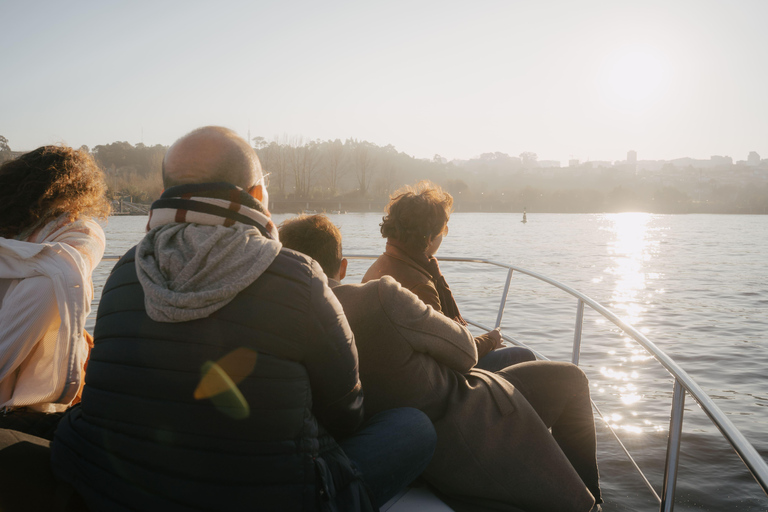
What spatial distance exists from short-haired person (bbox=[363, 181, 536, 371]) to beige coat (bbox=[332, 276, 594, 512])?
55 cm

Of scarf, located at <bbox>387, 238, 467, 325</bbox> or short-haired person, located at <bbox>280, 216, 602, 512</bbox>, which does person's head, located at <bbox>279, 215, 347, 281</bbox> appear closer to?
short-haired person, located at <bbox>280, 216, 602, 512</bbox>

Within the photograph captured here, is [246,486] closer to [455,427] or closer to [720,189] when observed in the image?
[455,427]

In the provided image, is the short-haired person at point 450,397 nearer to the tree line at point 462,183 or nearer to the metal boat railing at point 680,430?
the metal boat railing at point 680,430

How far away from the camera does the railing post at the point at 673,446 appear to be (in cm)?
167

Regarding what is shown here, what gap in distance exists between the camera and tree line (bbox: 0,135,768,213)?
83.5 meters

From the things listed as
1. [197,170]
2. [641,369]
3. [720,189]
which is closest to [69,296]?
[197,170]

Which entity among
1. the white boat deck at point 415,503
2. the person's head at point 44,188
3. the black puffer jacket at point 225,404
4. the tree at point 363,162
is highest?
the tree at point 363,162

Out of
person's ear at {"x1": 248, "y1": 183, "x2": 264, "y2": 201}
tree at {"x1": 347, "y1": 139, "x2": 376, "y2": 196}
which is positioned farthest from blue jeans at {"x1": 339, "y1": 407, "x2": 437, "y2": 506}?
tree at {"x1": 347, "y1": 139, "x2": 376, "y2": 196}

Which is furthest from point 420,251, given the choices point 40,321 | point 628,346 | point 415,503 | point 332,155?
point 332,155

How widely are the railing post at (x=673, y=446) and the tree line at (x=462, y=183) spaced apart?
197 ft

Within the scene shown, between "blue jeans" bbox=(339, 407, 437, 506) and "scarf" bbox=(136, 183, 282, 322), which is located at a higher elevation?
"scarf" bbox=(136, 183, 282, 322)

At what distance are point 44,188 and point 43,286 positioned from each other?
1.31 feet

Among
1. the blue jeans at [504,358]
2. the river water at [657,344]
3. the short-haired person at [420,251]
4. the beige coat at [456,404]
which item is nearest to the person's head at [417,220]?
the short-haired person at [420,251]

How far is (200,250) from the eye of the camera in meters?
1.08
